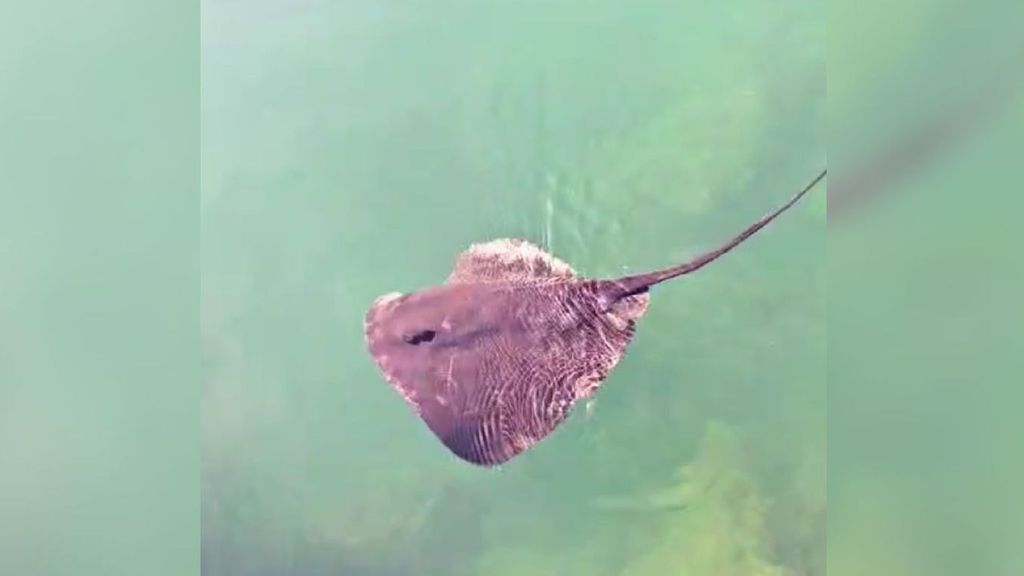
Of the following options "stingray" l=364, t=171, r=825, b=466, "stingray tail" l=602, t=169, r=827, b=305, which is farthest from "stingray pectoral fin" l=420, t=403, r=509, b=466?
"stingray tail" l=602, t=169, r=827, b=305

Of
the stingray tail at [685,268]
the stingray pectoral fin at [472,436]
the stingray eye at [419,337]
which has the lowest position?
the stingray pectoral fin at [472,436]

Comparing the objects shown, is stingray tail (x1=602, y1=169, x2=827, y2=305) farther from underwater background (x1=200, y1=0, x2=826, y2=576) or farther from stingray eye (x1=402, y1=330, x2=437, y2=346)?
stingray eye (x1=402, y1=330, x2=437, y2=346)

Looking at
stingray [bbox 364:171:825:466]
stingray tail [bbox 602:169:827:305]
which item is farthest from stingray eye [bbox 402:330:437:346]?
stingray tail [bbox 602:169:827:305]

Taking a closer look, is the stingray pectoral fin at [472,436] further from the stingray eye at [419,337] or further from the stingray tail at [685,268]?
the stingray tail at [685,268]

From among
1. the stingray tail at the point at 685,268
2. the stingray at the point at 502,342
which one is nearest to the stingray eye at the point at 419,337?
the stingray at the point at 502,342

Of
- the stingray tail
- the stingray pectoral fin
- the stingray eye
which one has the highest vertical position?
the stingray tail

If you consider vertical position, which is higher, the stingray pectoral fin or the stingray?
the stingray

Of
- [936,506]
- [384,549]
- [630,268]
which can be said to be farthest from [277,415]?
[936,506]
